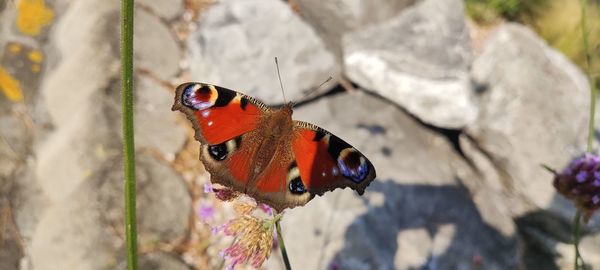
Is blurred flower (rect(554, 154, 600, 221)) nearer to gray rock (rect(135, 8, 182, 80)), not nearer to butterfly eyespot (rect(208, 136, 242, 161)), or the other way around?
butterfly eyespot (rect(208, 136, 242, 161))

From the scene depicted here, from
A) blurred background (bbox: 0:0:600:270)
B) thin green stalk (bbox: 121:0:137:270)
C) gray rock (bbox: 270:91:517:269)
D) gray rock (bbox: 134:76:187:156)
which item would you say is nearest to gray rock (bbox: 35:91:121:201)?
blurred background (bbox: 0:0:600:270)

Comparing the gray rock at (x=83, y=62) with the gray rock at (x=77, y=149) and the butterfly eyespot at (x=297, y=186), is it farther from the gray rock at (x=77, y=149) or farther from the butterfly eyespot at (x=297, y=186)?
the butterfly eyespot at (x=297, y=186)

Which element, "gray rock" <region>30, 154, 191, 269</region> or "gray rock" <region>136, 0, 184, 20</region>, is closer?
"gray rock" <region>30, 154, 191, 269</region>

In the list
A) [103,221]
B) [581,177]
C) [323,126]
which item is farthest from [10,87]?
[581,177]

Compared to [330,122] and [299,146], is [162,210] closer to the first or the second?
[330,122]

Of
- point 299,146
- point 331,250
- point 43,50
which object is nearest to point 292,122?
point 299,146

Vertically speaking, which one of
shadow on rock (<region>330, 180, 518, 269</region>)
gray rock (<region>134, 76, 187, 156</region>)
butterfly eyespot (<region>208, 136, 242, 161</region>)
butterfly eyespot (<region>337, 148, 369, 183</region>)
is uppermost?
butterfly eyespot (<region>208, 136, 242, 161</region>)
